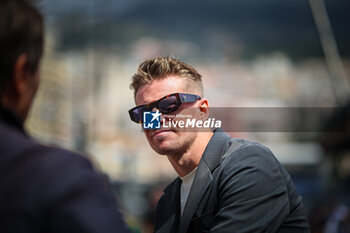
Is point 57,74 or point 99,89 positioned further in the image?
point 99,89

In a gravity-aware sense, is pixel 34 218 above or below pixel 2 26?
below

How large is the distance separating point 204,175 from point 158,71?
53 cm

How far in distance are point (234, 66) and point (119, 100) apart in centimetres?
1298

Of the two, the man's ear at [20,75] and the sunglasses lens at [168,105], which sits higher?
the man's ear at [20,75]

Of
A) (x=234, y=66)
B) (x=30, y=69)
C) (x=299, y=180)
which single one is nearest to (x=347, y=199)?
(x=30, y=69)

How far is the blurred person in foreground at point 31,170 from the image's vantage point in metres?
1.05

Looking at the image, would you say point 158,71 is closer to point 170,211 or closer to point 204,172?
point 204,172

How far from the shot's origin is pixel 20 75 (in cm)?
119

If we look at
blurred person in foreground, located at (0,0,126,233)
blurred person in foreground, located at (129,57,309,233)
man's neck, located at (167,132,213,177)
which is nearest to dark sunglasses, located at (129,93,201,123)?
blurred person in foreground, located at (129,57,309,233)

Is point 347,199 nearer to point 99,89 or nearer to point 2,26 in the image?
point 2,26

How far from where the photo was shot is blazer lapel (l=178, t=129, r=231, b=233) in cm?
207

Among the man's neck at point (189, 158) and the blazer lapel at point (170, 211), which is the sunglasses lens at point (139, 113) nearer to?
the man's neck at point (189, 158)

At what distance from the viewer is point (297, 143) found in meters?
38.1

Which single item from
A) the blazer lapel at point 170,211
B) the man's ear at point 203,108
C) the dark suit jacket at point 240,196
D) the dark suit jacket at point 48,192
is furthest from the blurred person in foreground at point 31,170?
the man's ear at point 203,108
